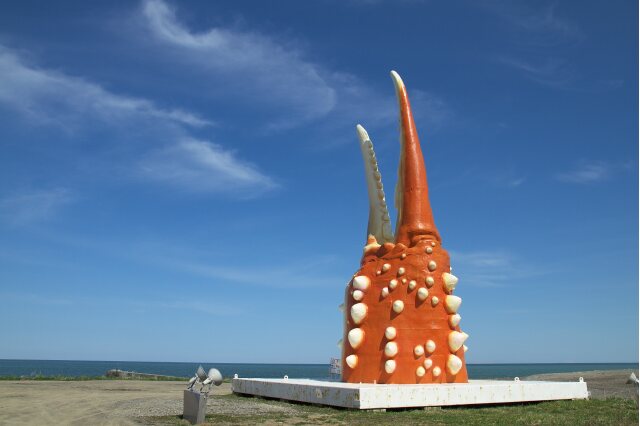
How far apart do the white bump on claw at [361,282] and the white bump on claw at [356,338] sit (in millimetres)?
1248

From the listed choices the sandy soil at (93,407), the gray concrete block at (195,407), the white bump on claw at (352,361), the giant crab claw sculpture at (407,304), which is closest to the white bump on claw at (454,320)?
the giant crab claw sculpture at (407,304)

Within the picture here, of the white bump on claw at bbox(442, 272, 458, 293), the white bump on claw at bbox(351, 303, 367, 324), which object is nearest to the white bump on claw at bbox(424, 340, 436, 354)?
the white bump on claw at bbox(442, 272, 458, 293)

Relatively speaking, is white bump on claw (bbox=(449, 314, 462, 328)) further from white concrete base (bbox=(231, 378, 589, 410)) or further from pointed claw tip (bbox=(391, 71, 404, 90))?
pointed claw tip (bbox=(391, 71, 404, 90))

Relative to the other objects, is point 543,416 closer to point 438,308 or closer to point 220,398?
point 438,308

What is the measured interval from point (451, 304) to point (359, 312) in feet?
8.50

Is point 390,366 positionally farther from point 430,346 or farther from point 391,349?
point 430,346

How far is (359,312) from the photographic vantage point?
53.5 ft

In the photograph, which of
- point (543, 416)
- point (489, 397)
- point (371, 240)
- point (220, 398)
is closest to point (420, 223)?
point (371, 240)

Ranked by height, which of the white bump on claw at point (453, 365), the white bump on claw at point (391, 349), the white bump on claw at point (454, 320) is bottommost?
the white bump on claw at point (453, 365)

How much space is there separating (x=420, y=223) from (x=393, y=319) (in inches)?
120

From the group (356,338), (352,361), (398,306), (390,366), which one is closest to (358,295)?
(356,338)

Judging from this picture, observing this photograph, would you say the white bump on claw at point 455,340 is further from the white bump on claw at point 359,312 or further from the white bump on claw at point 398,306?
the white bump on claw at point 359,312

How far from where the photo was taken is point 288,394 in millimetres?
15414

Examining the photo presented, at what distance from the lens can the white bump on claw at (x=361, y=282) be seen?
16.7 m
